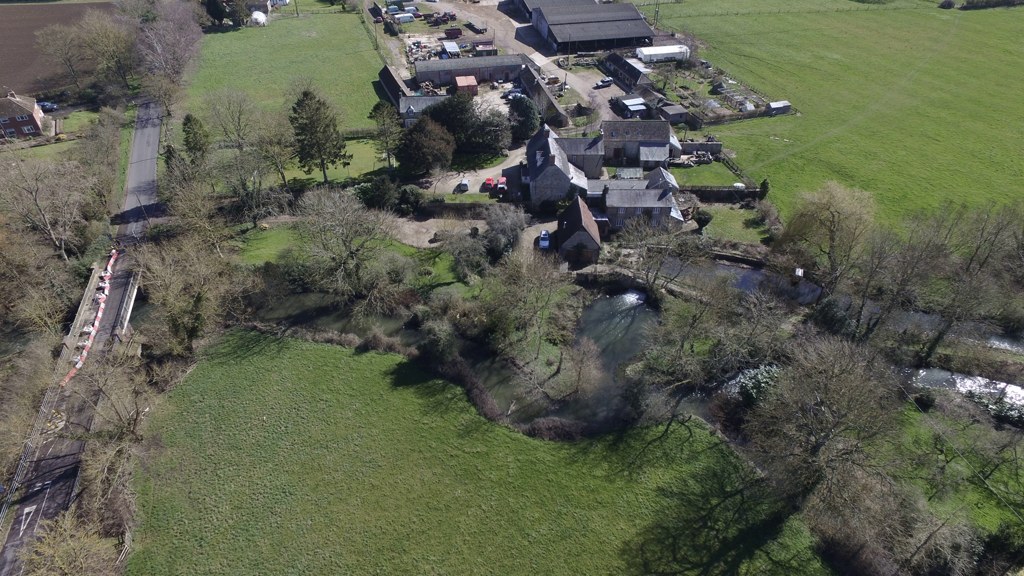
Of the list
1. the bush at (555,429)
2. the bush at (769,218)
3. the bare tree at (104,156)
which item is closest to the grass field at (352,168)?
the bare tree at (104,156)

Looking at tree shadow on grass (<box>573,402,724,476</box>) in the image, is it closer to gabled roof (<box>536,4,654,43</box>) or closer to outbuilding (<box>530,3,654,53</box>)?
outbuilding (<box>530,3,654,53</box>)

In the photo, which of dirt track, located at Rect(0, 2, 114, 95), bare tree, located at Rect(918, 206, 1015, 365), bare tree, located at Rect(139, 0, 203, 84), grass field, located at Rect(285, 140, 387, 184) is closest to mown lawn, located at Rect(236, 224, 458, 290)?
grass field, located at Rect(285, 140, 387, 184)

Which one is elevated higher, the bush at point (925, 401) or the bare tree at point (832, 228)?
the bare tree at point (832, 228)

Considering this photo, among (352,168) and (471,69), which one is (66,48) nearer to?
(352,168)

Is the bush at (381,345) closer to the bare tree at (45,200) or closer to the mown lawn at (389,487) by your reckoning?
the mown lawn at (389,487)

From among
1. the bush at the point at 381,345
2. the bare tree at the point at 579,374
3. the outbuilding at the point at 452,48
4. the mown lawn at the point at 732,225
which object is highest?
the outbuilding at the point at 452,48
